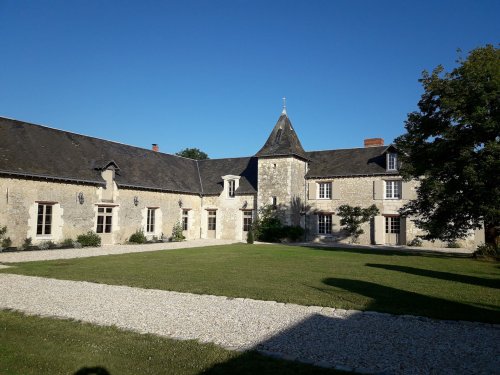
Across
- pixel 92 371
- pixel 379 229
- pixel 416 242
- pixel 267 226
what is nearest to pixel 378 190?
pixel 379 229

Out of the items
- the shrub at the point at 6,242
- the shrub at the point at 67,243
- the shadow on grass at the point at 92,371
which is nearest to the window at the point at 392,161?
the shrub at the point at 67,243

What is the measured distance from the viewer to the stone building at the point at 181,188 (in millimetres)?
18594

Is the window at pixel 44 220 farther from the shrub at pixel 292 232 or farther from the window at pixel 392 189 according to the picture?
the window at pixel 392 189

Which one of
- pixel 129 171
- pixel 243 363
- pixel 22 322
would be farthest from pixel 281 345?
pixel 129 171

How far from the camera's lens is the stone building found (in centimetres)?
1859

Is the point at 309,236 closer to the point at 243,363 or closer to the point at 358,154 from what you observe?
the point at 358,154

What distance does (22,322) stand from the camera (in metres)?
6.26

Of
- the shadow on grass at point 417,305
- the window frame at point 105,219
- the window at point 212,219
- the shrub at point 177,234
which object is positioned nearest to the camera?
the shadow on grass at point 417,305

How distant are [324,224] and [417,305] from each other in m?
19.8

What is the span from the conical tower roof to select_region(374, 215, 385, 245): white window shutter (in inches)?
253

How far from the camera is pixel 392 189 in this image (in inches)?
987

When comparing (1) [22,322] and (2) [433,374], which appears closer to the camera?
(2) [433,374]

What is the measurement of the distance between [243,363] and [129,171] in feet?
68.0

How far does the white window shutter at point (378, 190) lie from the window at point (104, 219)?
15.6 m
